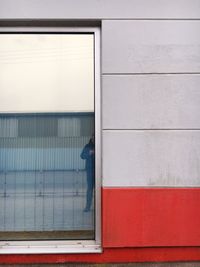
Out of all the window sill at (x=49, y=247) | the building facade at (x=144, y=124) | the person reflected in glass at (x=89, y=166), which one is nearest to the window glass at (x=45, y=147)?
the person reflected in glass at (x=89, y=166)

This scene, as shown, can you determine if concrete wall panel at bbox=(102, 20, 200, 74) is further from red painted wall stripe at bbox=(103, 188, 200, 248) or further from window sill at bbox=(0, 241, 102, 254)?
window sill at bbox=(0, 241, 102, 254)

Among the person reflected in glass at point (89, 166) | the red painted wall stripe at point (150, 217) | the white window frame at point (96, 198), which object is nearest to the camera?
the red painted wall stripe at point (150, 217)

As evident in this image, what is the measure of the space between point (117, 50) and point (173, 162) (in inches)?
62.1

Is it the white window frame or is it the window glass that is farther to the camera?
the window glass

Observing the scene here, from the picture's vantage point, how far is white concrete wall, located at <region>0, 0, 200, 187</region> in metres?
5.34

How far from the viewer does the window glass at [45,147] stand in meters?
5.58

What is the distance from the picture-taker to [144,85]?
17.6ft

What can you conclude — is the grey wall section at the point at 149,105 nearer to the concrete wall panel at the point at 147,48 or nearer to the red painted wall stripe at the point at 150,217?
the concrete wall panel at the point at 147,48

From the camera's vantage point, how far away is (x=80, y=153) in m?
5.61

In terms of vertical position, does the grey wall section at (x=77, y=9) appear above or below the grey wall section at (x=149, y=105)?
above

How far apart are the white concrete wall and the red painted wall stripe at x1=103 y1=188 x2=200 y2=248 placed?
0.14 meters

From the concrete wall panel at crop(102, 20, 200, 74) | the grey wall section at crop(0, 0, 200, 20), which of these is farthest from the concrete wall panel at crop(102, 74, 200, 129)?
the grey wall section at crop(0, 0, 200, 20)

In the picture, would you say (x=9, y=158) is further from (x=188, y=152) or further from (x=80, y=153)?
(x=188, y=152)

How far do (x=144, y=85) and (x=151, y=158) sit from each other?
922 millimetres
